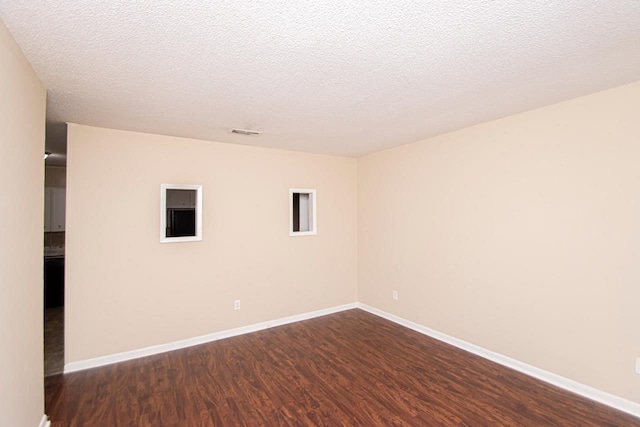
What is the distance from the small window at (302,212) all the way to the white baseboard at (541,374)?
6.34 feet

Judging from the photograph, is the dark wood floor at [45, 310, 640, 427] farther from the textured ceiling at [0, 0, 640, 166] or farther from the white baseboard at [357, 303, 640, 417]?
the textured ceiling at [0, 0, 640, 166]

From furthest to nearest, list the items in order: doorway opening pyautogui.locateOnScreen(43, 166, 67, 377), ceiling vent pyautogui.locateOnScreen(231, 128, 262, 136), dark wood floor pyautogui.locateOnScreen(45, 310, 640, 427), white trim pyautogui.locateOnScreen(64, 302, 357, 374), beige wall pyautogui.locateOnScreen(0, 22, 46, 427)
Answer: doorway opening pyautogui.locateOnScreen(43, 166, 67, 377) < ceiling vent pyautogui.locateOnScreen(231, 128, 262, 136) < white trim pyautogui.locateOnScreen(64, 302, 357, 374) < dark wood floor pyautogui.locateOnScreen(45, 310, 640, 427) < beige wall pyautogui.locateOnScreen(0, 22, 46, 427)

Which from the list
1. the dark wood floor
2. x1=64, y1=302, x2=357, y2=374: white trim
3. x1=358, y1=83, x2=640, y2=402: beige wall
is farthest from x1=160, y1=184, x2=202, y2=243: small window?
x1=358, y1=83, x2=640, y2=402: beige wall

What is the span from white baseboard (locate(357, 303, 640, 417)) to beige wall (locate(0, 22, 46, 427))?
3.73 m

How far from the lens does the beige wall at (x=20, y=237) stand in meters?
1.50

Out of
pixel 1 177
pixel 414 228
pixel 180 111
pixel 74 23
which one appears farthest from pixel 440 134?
pixel 1 177

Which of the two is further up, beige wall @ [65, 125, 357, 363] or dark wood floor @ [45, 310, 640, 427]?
beige wall @ [65, 125, 357, 363]

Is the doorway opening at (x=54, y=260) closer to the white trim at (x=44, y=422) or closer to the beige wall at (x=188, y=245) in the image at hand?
the beige wall at (x=188, y=245)

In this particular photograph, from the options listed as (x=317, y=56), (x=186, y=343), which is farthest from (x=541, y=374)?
(x=186, y=343)

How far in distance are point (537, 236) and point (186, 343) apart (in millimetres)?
3911

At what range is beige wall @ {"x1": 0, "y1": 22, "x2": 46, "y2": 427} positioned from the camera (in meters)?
1.50

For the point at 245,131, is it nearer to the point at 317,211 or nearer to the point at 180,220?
the point at 180,220

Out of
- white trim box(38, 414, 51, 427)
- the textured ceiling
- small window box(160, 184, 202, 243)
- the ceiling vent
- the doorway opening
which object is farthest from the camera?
the doorway opening

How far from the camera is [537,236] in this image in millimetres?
2781
